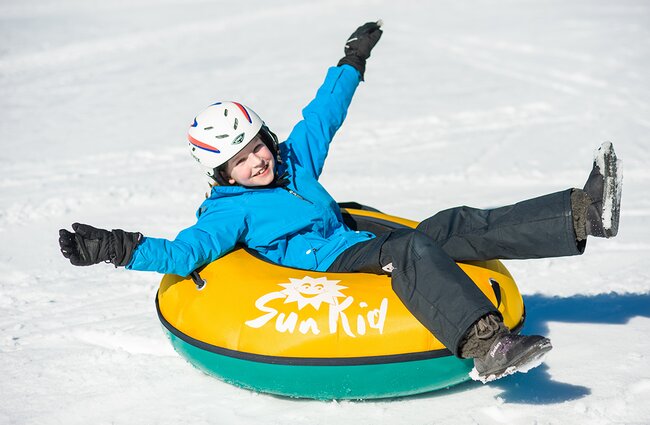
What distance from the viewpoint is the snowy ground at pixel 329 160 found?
12.2 feet

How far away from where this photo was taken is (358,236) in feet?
13.6

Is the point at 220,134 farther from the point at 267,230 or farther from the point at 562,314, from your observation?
the point at 562,314

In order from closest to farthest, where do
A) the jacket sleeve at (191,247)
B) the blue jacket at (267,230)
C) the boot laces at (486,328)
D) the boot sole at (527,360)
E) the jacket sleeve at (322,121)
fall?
the boot sole at (527,360), the boot laces at (486,328), the jacket sleeve at (191,247), the blue jacket at (267,230), the jacket sleeve at (322,121)

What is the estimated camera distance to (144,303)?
15.9ft

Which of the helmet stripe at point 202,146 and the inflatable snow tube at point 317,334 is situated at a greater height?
the helmet stripe at point 202,146

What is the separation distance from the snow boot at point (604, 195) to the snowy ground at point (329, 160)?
2.45 ft

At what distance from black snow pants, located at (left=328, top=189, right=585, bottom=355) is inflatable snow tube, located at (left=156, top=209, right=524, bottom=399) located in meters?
0.09

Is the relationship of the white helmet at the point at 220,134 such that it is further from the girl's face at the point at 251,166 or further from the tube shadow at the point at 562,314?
the tube shadow at the point at 562,314

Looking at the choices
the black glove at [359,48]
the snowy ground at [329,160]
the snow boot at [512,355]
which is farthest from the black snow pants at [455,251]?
the black glove at [359,48]

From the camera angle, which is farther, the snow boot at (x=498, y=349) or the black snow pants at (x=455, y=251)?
the black snow pants at (x=455, y=251)

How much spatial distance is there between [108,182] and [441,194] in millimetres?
2881

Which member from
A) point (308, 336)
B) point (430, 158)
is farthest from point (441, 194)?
point (308, 336)

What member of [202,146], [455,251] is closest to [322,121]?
[202,146]

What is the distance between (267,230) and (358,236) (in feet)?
1.59
